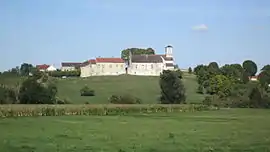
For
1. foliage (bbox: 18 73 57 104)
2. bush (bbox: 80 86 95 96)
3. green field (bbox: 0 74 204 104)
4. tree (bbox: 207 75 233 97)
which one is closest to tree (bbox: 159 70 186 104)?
green field (bbox: 0 74 204 104)

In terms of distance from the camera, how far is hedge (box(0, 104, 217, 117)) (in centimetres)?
7275

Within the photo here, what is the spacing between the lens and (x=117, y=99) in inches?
4648

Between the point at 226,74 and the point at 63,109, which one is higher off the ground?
the point at 226,74

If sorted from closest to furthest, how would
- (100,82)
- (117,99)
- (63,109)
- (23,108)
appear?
(23,108) → (63,109) → (117,99) → (100,82)

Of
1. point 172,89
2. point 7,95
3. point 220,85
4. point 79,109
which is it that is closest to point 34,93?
point 7,95

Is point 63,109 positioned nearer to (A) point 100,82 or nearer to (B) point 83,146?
(B) point 83,146

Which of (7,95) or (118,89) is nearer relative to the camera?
(7,95)

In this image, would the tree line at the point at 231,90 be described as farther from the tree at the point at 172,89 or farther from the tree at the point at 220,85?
the tree at the point at 172,89

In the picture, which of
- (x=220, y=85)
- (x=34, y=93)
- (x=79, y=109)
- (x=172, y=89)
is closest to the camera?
(x=79, y=109)

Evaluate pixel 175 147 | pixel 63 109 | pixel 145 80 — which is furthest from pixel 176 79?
pixel 175 147

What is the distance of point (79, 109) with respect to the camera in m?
82.7

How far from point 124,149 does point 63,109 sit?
55826 mm

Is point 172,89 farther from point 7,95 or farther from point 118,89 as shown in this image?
point 7,95

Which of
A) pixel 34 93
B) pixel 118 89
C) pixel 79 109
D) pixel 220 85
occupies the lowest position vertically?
pixel 79 109
